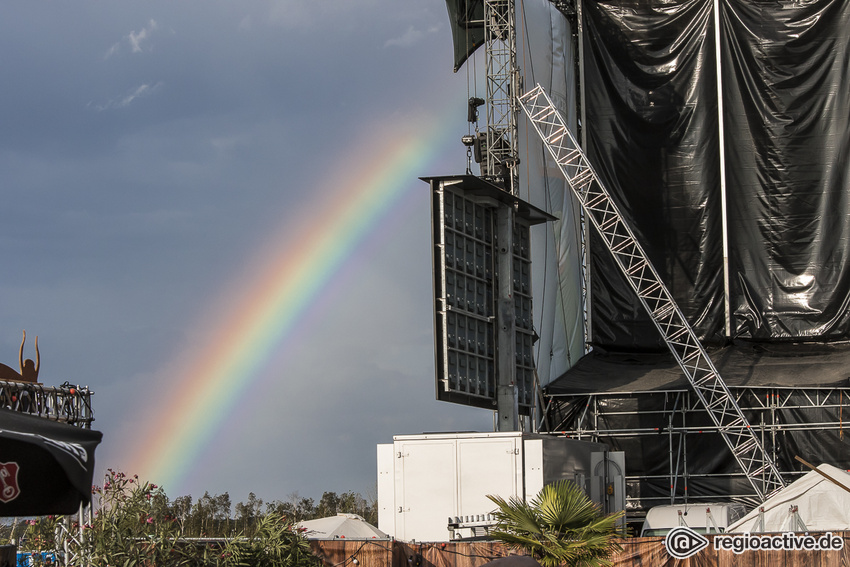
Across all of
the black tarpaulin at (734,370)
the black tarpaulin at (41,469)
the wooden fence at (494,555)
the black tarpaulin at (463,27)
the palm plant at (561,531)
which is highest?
the black tarpaulin at (463,27)

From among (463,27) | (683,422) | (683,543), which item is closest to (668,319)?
(683,422)

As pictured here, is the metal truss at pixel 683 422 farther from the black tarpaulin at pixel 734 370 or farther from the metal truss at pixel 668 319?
the metal truss at pixel 668 319

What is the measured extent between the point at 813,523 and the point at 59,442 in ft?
43.1

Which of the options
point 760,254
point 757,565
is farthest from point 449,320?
point 760,254

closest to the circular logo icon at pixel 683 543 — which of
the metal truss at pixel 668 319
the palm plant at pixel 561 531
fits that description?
the palm plant at pixel 561 531

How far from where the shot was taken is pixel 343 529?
1764 cm

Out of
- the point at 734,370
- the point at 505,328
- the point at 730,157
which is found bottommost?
the point at 734,370

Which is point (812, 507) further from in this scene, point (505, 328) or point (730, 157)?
point (730, 157)

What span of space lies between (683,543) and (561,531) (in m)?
2.04

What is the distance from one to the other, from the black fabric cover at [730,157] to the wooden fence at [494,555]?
1950 centimetres

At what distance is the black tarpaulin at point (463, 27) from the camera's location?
33500 mm

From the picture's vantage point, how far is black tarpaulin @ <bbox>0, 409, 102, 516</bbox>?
5.78 meters

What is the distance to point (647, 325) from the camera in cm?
3222

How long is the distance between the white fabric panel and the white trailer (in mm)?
13336
